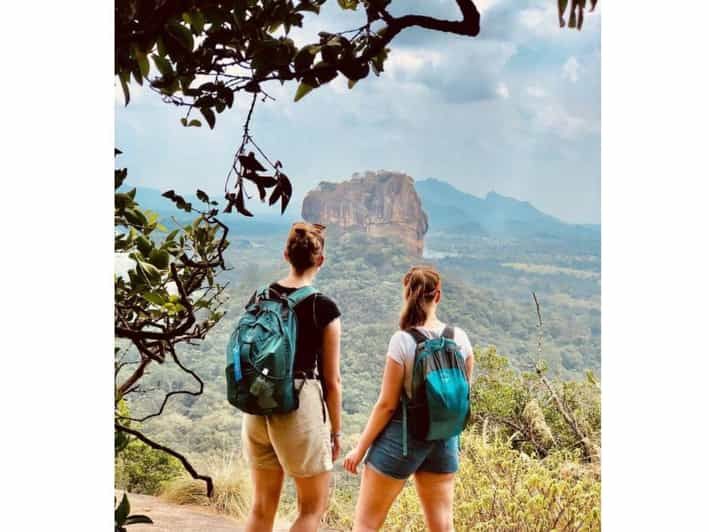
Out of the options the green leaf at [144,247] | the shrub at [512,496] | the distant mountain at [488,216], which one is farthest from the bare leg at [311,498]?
the green leaf at [144,247]

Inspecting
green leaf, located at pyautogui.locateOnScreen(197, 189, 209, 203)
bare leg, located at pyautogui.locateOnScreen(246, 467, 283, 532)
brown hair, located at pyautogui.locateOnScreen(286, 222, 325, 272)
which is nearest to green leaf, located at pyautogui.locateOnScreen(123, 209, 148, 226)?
green leaf, located at pyautogui.locateOnScreen(197, 189, 209, 203)

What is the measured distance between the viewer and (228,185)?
2.41 meters

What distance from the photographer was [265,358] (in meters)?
2.21

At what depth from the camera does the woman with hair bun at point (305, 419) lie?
2.28m

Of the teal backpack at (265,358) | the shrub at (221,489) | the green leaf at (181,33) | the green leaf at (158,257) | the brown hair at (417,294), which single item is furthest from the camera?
the shrub at (221,489)

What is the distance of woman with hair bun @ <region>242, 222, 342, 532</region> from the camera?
2.28m

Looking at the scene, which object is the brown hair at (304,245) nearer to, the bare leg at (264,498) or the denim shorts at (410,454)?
the denim shorts at (410,454)

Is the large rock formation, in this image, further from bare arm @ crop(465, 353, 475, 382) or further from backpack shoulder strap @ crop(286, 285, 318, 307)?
bare arm @ crop(465, 353, 475, 382)

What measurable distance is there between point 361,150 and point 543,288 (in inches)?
28.2
